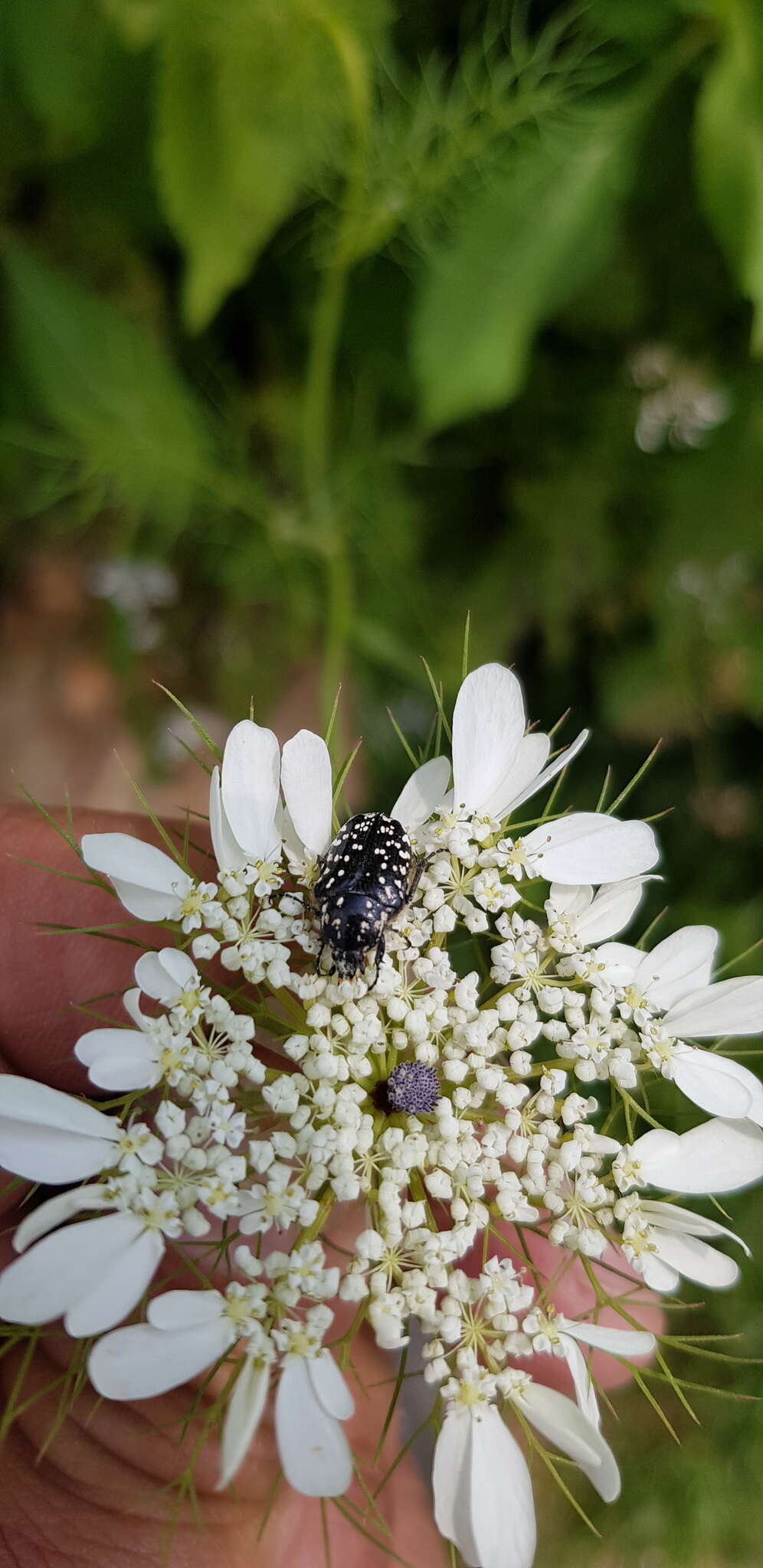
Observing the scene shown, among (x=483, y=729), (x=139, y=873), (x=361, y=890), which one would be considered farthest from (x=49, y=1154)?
(x=483, y=729)

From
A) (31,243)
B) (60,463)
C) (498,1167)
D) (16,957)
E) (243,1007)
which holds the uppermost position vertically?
(31,243)

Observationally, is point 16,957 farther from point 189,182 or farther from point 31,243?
point 31,243

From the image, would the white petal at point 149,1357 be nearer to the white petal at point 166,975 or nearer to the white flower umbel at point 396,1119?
the white flower umbel at point 396,1119

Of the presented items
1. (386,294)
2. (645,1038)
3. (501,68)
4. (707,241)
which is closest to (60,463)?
(386,294)

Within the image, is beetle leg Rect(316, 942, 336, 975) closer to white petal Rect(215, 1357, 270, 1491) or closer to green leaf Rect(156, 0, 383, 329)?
white petal Rect(215, 1357, 270, 1491)

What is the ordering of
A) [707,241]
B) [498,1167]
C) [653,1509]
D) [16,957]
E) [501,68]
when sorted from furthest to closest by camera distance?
[653,1509], [707,241], [501,68], [16,957], [498,1167]

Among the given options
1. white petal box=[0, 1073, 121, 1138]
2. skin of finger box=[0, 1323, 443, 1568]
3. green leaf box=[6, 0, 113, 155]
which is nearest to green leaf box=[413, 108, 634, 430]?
green leaf box=[6, 0, 113, 155]

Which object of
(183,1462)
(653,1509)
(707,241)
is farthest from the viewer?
(653,1509)
